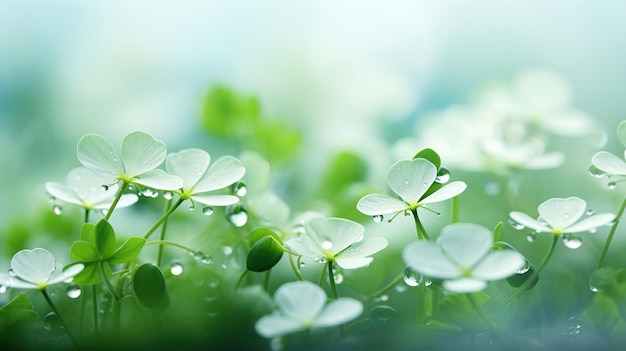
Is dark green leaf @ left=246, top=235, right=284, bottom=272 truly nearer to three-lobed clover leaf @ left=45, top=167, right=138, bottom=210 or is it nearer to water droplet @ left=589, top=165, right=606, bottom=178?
three-lobed clover leaf @ left=45, top=167, right=138, bottom=210

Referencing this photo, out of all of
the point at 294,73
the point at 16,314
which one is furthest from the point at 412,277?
the point at 294,73

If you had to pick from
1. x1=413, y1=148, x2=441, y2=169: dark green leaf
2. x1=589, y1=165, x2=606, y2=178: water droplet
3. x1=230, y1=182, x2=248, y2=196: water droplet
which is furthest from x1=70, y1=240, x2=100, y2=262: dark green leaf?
x1=589, y1=165, x2=606, y2=178: water droplet

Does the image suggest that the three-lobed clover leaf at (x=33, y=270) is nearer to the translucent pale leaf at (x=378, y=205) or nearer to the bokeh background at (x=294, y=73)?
the translucent pale leaf at (x=378, y=205)

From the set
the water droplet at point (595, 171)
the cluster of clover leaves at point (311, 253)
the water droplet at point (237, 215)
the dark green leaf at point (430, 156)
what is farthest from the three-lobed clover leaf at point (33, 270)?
the water droplet at point (595, 171)

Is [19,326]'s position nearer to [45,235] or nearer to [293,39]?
[45,235]

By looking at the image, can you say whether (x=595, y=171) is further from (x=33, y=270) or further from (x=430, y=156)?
(x=33, y=270)
